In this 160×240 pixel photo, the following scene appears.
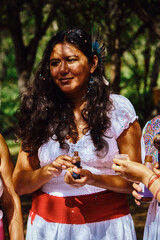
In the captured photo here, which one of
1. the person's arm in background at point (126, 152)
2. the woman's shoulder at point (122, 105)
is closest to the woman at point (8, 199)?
the person's arm in background at point (126, 152)

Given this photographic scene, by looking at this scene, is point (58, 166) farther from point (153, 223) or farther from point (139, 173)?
point (153, 223)

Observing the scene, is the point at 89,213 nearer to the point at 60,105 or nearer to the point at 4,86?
the point at 60,105

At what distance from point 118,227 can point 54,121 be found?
86 centimetres

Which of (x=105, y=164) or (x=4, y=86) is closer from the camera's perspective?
(x=105, y=164)

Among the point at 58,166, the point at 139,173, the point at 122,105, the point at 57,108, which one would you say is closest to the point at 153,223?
the point at 139,173

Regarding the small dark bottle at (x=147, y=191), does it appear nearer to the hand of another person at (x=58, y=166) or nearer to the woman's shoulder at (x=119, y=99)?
the hand of another person at (x=58, y=166)

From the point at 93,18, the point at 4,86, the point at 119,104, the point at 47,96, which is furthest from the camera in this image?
the point at 4,86

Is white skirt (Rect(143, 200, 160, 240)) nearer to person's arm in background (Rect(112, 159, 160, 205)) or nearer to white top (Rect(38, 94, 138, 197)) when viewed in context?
person's arm in background (Rect(112, 159, 160, 205))

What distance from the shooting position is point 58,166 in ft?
7.77

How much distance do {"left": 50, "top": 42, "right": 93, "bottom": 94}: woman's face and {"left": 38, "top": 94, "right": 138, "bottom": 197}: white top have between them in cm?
32

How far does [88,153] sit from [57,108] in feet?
1.62

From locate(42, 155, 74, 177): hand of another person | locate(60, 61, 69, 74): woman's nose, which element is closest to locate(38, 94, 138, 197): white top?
locate(42, 155, 74, 177): hand of another person

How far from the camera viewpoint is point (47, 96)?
2891mm

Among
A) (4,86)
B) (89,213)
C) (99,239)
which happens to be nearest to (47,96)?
(89,213)
